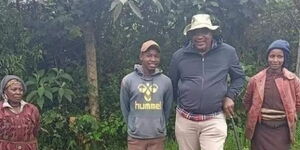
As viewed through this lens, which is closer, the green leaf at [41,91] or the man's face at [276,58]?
the man's face at [276,58]

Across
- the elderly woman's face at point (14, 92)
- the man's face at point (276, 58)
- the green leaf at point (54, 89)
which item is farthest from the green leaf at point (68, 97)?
the man's face at point (276, 58)

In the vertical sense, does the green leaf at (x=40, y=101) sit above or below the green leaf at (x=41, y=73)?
below

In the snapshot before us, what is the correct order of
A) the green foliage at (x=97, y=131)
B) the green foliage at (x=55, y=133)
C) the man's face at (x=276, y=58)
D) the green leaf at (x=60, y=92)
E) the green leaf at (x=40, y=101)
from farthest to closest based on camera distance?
the green foliage at (x=97, y=131) → the green foliage at (x=55, y=133) → the green leaf at (x=60, y=92) → the green leaf at (x=40, y=101) → the man's face at (x=276, y=58)

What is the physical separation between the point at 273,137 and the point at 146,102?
1.25 meters

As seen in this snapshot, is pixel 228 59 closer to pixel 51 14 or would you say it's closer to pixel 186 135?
pixel 186 135

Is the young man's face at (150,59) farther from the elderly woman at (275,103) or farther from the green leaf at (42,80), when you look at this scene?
the green leaf at (42,80)

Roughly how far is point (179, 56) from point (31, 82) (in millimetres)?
1985

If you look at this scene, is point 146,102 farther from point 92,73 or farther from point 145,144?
point 92,73

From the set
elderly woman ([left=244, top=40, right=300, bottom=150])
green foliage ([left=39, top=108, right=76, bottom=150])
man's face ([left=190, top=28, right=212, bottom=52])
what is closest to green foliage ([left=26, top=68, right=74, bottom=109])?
green foliage ([left=39, top=108, right=76, bottom=150])

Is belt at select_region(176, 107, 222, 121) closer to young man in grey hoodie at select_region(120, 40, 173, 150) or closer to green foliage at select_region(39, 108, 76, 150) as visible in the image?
young man in grey hoodie at select_region(120, 40, 173, 150)

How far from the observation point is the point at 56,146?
6184mm

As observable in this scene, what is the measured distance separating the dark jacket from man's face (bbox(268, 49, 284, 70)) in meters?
0.31

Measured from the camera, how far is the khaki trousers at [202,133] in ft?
15.5

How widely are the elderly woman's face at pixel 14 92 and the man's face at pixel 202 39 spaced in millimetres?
1687
